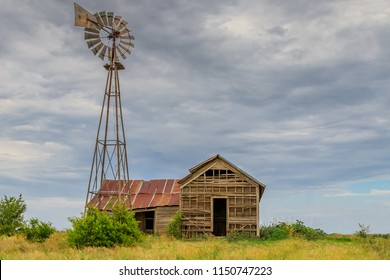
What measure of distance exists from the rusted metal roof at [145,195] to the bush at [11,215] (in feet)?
20.2

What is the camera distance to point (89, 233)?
80.7 ft

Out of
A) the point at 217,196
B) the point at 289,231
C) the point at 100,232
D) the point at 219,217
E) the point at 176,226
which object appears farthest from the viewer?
the point at 219,217

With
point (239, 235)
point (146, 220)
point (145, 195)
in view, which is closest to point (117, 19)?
point (145, 195)

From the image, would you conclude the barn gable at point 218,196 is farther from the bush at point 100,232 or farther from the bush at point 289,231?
the bush at point 100,232

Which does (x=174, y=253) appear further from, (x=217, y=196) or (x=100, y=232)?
(x=217, y=196)

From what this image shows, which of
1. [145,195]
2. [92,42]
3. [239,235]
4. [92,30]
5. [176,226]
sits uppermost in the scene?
[92,30]

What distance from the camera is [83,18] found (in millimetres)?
32750

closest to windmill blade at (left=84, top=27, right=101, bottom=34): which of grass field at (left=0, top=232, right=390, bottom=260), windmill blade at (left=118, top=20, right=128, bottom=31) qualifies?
windmill blade at (left=118, top=20, right=128, bottom=31)

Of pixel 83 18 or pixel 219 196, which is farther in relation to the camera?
pixel 219 196

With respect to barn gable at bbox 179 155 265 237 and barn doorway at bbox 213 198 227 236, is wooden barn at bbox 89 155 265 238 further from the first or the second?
barn doorway at bbox 213 198 227 236

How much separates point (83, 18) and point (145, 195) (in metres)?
15.7

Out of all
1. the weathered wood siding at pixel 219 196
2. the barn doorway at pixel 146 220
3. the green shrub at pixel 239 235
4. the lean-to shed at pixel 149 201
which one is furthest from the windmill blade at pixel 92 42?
the green shrub at pixel 239 235
